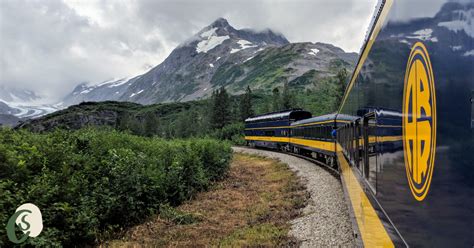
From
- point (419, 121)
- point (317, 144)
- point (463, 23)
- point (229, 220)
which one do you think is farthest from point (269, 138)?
point (463, 23)

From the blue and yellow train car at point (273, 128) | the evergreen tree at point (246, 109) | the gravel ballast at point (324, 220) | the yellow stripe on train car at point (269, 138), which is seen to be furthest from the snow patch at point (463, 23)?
the evergreen tree at point (246, 109)

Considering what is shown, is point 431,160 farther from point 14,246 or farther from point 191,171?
point 191,171

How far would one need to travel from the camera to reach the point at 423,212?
90.4 inches

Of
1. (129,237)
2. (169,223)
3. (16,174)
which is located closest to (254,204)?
(169,223)

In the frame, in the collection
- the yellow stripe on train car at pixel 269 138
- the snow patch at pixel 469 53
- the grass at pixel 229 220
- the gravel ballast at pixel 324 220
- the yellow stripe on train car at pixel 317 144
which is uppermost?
the snow patch at pixel 469 53

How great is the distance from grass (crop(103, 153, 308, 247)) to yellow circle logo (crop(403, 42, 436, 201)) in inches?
254

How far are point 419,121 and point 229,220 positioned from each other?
32.4 feet

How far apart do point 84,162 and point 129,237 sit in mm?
3111

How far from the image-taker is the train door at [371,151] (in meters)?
4.21

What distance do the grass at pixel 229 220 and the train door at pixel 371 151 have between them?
4.28m

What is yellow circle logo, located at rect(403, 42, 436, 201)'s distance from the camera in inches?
85.0

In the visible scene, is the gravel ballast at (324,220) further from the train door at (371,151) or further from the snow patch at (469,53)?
the snow patch at (469,53)

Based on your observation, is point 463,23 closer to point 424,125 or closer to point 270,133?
point 424,125

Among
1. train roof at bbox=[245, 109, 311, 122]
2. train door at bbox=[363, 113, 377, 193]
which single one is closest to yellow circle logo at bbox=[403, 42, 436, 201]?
train door at bbox=[363, 113, 377, 193]
